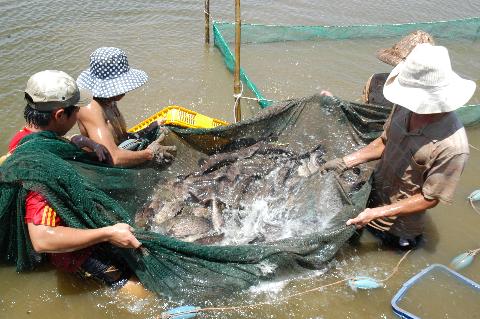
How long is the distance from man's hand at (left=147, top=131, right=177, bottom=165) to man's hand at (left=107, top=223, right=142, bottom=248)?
1.52 m

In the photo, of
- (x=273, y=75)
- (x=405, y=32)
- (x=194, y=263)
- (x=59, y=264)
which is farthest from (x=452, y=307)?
(x=405, y=32)

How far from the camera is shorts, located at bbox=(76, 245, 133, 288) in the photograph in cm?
330

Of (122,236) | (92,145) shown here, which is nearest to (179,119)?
(92,145)

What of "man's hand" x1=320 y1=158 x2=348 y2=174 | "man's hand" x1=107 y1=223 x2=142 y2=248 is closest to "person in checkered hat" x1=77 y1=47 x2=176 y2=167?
"man's hand" x1=107 y1=223 x2=142 y2=248

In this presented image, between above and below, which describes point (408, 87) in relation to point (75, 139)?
above

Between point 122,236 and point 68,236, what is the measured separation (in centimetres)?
38

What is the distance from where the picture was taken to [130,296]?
3.49m

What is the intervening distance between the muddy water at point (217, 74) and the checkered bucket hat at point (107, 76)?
181cm

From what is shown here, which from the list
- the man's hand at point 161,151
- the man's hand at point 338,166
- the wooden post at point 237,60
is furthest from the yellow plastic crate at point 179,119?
the man's hand at point 338,166

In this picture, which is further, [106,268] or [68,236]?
[106,268]

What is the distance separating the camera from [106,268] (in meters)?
3.37

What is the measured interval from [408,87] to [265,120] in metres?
1.91

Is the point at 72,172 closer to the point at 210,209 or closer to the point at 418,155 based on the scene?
the point at 210,209

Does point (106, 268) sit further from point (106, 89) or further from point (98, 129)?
point (106, 89)
